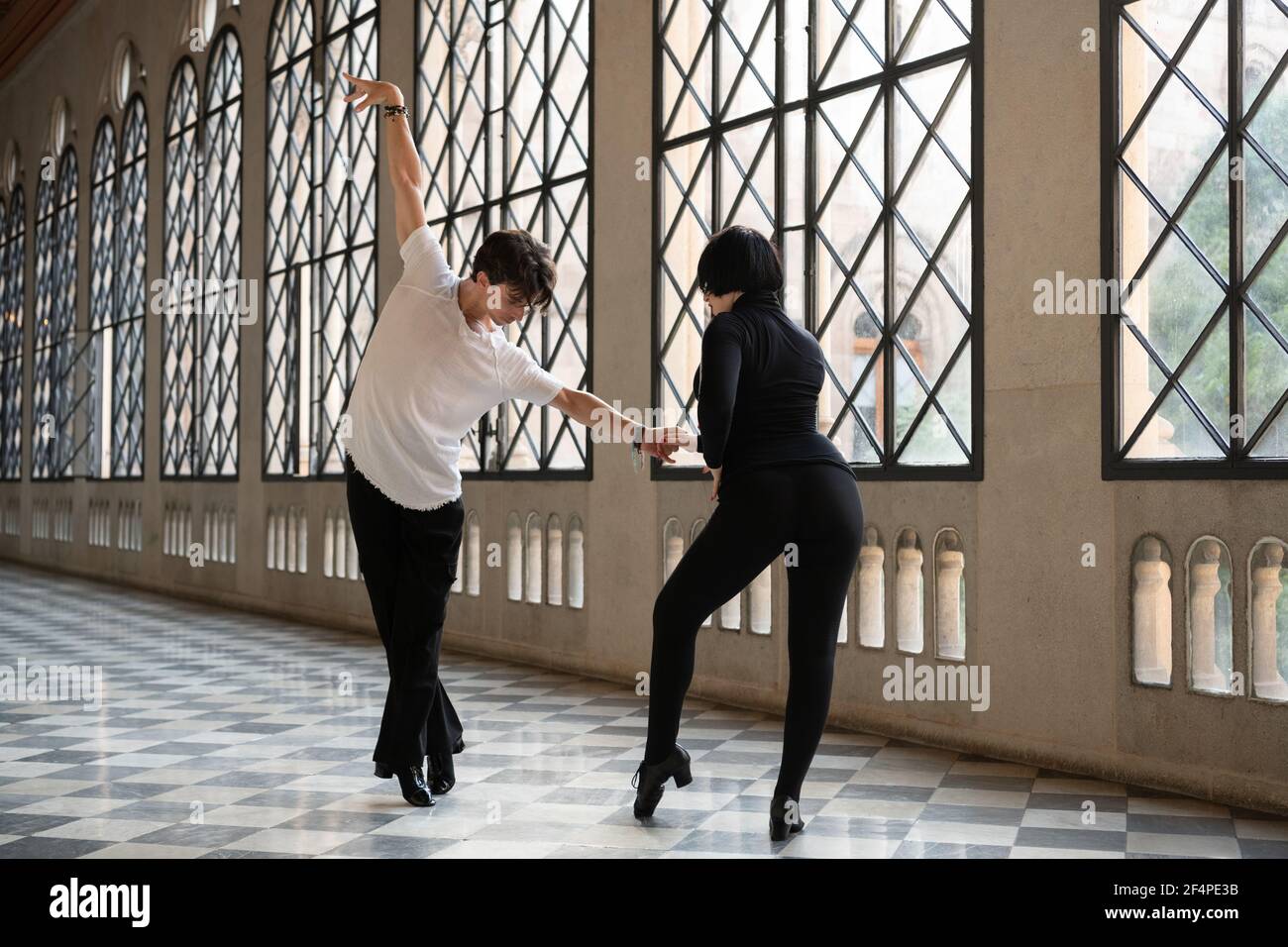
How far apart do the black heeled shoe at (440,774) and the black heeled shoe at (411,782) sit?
0.16 m

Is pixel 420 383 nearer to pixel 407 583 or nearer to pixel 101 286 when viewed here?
pixel 407 583

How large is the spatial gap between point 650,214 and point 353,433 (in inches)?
126

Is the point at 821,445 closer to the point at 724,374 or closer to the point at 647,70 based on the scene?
the point at 724,374

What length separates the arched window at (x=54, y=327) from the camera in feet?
53.8

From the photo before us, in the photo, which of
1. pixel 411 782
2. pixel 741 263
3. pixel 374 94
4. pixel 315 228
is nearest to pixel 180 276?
pixel 315 228

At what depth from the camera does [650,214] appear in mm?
6793

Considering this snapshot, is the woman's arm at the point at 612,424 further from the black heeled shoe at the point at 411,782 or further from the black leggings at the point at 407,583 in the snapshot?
the black heeled shoe at the point at 411,782

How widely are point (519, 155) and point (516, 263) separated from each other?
14.0 feet

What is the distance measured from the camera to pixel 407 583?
13.3 feet

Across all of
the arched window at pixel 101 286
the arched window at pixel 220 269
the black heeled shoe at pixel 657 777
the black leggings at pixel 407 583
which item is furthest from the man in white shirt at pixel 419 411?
the arched window at pixel 101 286

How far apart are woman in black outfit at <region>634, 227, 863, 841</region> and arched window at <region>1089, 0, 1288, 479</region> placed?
1.47 metres

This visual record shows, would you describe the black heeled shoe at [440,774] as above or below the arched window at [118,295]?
below

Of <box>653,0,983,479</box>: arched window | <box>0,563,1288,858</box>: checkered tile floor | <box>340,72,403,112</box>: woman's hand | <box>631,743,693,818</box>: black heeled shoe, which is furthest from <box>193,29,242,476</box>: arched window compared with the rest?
<box>631,743,693,818</box>: black heeled shoe

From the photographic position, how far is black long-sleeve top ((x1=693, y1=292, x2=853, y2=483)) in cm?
346
